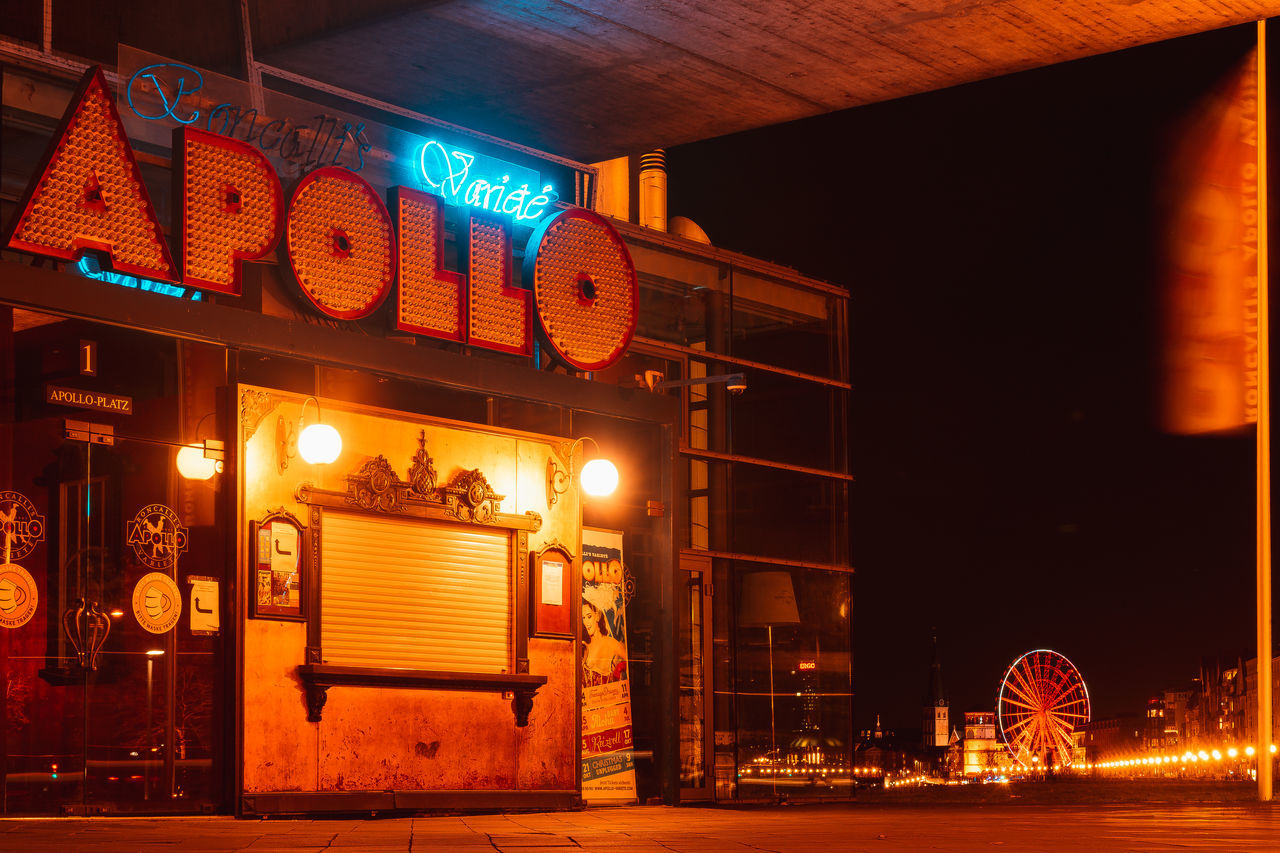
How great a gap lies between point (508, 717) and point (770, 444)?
8.21 m

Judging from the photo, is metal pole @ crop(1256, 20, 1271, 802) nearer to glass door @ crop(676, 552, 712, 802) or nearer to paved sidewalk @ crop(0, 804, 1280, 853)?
paved sidewalk @ crop(0, 804, 1280, 853)

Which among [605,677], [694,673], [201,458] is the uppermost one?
[201,458]

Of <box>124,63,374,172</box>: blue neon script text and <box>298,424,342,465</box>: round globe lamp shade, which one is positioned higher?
<box>124,63,374,172</box>: blue neon script text

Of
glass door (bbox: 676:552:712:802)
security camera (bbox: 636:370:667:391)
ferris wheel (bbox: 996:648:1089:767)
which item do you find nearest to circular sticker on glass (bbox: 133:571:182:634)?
glass door (bbox: 676:552:712:802)

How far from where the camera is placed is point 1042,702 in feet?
266

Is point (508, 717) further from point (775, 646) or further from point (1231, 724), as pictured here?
point (1231, 724)

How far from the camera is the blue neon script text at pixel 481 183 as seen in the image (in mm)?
17969

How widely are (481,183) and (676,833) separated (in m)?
9.22

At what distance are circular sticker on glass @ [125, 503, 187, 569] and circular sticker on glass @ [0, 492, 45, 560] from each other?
831 mm

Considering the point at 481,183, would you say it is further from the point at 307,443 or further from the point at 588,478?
the point at 307,443

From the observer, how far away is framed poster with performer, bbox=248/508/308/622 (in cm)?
1434

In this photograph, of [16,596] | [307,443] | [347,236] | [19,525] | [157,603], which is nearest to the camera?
[16,596]

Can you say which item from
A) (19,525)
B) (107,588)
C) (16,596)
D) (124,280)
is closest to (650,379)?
(124,280)

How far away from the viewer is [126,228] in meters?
14.2
